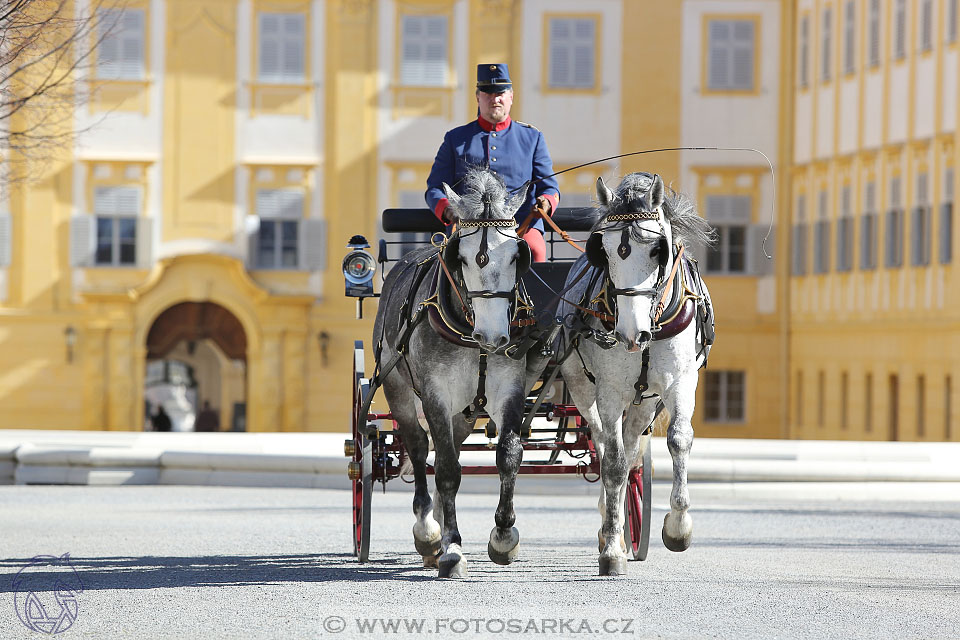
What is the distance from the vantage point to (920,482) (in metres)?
21.0

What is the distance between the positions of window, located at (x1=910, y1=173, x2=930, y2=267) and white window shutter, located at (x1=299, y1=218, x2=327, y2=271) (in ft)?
39.2

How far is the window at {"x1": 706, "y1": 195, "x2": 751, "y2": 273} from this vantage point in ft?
126

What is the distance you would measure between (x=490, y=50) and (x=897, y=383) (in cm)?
1102

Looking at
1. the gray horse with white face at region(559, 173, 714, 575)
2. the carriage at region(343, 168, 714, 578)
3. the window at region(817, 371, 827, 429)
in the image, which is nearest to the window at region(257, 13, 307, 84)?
the window at region(817, 371, 827, 429)

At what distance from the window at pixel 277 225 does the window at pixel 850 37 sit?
1136 cm

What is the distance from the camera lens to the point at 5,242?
36.9 m

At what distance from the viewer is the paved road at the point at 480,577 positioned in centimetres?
835

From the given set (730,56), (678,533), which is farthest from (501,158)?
(730,56)

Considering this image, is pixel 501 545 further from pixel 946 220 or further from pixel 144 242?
pixel 144 242

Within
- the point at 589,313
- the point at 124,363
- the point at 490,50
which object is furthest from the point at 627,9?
the point at 589,313

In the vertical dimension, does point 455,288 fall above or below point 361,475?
above

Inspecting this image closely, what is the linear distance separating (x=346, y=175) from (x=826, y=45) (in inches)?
401

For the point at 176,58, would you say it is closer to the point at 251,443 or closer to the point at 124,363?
the point at 124,363

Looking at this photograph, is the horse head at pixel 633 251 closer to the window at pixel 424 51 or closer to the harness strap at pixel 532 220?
the harness strap at pixel 532 220
